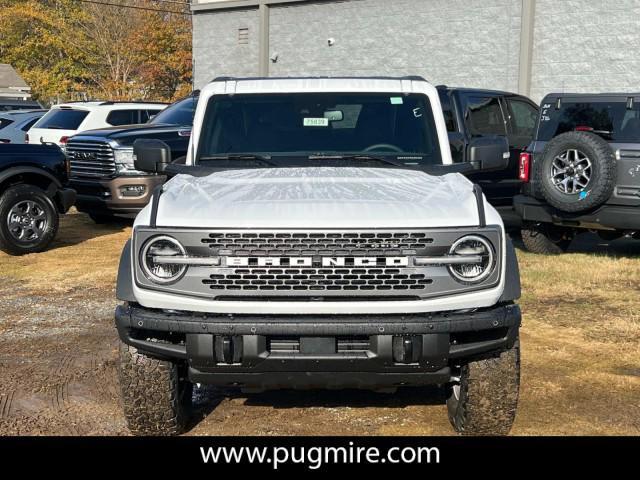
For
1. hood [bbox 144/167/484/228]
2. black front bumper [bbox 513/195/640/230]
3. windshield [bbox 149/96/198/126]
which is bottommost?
black front bumper [bbox 513/195/640/230]

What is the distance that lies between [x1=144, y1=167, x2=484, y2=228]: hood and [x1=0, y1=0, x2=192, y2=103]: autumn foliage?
154 ft

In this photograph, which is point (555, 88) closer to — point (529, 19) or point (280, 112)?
point (529, 19)

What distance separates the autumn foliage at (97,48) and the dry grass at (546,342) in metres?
40.8

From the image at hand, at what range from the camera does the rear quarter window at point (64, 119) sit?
1568 cm

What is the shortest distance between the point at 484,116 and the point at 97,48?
46295 millimetres

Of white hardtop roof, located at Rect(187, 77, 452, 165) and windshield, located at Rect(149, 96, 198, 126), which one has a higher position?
white hardtop roof, located at Rect(187, 77, 452, 165)

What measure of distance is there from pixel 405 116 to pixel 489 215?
57.7 inches

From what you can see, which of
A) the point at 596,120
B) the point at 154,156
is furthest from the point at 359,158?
the point at 596,120

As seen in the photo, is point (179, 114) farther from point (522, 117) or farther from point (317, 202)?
point (317, 202)

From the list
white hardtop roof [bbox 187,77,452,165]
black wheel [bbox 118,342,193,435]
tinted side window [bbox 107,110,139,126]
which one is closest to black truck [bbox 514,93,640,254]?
white hardtop roof [bbox 187,77,452,165]

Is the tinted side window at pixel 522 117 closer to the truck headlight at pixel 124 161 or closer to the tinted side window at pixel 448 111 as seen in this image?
the tinted side window at pixel 448 111

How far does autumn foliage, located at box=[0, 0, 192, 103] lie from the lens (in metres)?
49.5

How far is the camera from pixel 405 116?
5.25m

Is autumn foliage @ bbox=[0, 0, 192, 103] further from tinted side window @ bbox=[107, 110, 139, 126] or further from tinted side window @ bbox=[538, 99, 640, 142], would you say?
tinted side window @ bbox=[538, 99, 640, 142]
